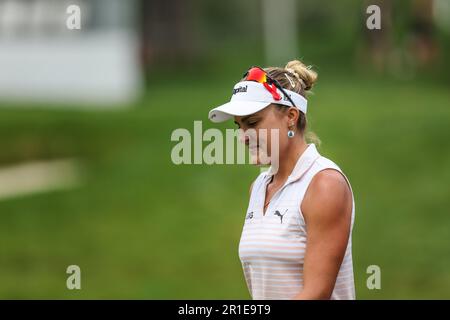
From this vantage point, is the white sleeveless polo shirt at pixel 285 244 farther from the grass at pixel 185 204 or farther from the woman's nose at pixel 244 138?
the grass at pixel 185 204

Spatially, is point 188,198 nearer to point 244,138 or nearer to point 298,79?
point 298,79

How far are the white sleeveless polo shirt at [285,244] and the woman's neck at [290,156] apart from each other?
1.9 inches

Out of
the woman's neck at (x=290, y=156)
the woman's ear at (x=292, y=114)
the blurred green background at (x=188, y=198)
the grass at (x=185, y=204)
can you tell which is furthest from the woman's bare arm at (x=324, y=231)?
the grass at (x=185, y=204)

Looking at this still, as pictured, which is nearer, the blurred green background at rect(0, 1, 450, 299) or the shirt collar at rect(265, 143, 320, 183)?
the shirt collar at rect(265, 143, 320, 183)

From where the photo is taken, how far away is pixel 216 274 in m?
20.2

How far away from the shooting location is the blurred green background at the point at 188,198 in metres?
20.0

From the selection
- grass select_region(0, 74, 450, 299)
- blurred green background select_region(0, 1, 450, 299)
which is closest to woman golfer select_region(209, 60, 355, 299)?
blurred green background select_region(0, 1, 450, 299)

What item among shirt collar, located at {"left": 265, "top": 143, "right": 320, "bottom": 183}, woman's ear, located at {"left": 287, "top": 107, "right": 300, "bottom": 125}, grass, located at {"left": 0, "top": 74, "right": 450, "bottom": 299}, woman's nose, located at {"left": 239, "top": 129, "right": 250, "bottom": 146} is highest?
woman's ear, located at {"left": 287, "top": 107, "right": 300, "bottom": 125}

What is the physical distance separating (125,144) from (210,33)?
23557mm

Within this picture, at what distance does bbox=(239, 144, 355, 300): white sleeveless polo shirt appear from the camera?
516 cm

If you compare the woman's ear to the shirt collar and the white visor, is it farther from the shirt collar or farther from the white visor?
the shirt collar

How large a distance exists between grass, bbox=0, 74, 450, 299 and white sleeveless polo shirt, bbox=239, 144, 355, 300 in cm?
1204

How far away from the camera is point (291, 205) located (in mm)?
5191

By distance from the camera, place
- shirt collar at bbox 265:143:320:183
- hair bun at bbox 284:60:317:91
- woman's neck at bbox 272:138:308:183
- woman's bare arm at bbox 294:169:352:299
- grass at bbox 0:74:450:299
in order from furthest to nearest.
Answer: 1. grass at bbox 0:74:450:299
2. hair bun at bbox 284:60:317:91
3. woman's neck at bbox 272:138:308:183
4. shirt collar at bbox 265:143:320:183
5. woman's bare arm at bbox 294:169:352:299
